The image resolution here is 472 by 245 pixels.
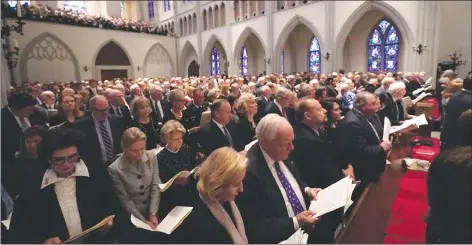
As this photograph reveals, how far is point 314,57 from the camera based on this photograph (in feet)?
72.5

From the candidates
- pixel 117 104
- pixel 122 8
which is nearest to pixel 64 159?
pixel 117 104

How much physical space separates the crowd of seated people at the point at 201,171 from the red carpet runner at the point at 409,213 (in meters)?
0.37

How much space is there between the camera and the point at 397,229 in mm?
2664

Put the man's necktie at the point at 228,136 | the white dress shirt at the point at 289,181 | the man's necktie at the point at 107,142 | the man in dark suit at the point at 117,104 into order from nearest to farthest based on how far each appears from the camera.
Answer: the white dress shirt at the point at 289,181, the man's necktie at the point at 107,142, the man's necktie at the point at 228,136, the man in dark suit at the point at 117,104

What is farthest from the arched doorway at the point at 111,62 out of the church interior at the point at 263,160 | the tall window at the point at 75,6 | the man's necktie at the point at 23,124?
the man's necktie at the point at 23,124

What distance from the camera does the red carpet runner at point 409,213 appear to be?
8.36 ft

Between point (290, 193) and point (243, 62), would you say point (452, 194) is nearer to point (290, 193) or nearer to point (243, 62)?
point (290, 193)

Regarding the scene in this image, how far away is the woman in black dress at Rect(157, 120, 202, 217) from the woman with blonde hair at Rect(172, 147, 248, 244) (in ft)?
3.65

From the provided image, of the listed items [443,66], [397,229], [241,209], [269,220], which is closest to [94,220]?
[241,209]

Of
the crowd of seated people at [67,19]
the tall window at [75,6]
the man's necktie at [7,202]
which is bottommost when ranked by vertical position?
the man's necktie at [7,202]

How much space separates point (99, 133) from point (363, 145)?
3.17 metres

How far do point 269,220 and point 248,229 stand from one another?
159 millimetres

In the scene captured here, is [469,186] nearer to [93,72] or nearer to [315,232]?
[315,232]

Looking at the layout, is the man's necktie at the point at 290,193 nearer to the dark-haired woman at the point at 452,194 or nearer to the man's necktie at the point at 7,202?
the dark-haired woman at the point at 452,194
